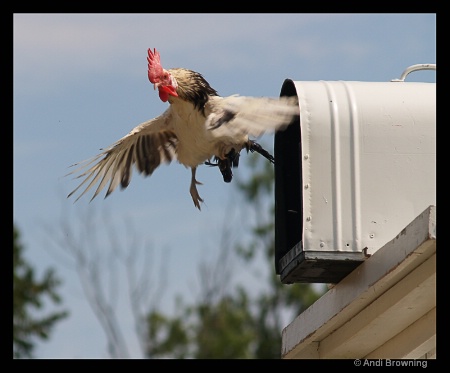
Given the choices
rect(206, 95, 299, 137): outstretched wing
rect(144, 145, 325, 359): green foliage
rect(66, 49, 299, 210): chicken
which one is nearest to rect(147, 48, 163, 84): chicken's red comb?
rect(66, 49, 299, 210): chicken

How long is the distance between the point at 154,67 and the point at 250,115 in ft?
4.40

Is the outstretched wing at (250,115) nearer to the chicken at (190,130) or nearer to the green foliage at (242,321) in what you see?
the chicken at (190,130)

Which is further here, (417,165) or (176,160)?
(176,160)

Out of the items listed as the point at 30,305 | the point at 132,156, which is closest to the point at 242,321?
the point at 30,305

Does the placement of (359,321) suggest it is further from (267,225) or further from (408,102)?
(267,225)

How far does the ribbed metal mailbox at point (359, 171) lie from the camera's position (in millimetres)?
6238

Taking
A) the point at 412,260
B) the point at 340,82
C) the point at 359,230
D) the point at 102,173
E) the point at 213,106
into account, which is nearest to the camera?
the point at 412,260

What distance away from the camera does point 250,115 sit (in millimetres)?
7219

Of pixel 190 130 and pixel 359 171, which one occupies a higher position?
pixel 190 130

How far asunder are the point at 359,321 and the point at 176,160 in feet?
9.05

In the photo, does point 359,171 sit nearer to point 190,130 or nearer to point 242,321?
point 190,130

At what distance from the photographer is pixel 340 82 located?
667 centimetres

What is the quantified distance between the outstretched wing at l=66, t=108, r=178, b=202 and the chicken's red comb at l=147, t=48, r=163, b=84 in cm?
44
